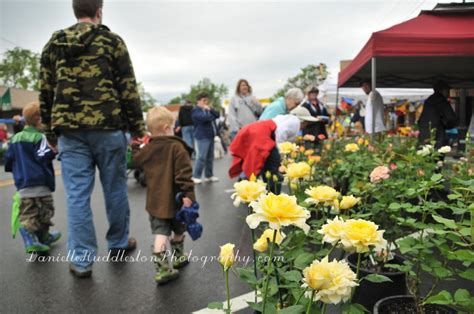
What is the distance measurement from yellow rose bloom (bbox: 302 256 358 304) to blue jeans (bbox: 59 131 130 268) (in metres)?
2.27

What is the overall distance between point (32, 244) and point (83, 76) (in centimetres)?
153

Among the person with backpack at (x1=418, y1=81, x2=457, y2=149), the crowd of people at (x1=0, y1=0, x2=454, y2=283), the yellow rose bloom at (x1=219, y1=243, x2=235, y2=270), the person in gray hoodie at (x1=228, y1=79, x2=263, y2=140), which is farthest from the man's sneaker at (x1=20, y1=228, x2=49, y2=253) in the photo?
the person with backpack at (x1=418, y1=81, x2=457, y2=149)

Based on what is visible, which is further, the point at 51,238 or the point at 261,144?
the point at 261,144

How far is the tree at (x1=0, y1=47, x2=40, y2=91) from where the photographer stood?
3978cm

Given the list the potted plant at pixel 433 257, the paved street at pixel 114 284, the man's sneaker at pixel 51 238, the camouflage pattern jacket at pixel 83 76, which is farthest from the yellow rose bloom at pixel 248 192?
the man's sneaker at pixel 51 238

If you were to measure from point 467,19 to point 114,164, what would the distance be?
4.80 meters

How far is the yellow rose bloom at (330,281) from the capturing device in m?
0.91

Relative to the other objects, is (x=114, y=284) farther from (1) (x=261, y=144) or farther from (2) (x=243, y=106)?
(2) (x=243, y=106)

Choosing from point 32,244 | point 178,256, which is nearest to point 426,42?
point 178,256

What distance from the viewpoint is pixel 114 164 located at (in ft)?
9.80

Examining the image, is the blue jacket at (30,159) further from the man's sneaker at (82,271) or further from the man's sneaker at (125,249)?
the man's sneaker at (82,271)

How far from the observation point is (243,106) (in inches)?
241

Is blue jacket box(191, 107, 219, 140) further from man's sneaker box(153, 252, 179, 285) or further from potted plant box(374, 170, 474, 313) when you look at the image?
potted plant box(374, 170, 474, 313)

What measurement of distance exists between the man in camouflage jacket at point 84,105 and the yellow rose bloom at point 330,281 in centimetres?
227
